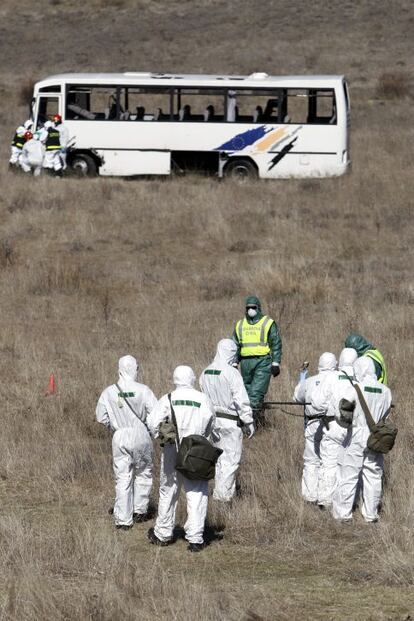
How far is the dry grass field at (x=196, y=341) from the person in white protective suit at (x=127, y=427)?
1.12 ft

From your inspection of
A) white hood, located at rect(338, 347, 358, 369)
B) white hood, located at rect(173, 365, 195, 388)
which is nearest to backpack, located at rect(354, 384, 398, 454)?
white hood, located at rect(338, 347, 358, 369)

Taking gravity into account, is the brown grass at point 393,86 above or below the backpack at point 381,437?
above

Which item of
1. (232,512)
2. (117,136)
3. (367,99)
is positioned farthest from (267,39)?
(232,512)

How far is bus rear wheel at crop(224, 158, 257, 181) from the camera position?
2808 cm

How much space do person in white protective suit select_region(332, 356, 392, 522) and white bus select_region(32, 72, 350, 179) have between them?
17774mm

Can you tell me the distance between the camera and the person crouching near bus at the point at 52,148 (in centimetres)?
2755

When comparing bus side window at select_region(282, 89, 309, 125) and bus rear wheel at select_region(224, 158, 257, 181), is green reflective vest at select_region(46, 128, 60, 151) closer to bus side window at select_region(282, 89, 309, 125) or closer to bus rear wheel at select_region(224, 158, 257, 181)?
bus rear wheel at select_region(224, 158, 257, 181)

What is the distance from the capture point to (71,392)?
15.2 meters

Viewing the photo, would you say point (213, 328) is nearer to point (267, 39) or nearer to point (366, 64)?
point (366, 64)

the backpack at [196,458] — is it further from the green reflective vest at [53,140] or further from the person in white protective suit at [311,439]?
the green reflective vest at [53,140]

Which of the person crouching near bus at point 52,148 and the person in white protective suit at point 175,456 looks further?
the person crouching near bus at point 52,148

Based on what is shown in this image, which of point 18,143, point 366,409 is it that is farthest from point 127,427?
point 18,143

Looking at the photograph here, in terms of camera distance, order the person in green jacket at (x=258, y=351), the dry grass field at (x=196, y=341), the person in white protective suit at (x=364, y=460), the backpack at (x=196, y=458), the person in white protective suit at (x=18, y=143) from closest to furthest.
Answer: the dry grass field at (x=196, y=341), the backpack at (x=196, y=458), the person in white protective suit at (x=364, y=460), the person in green jacket at (x=258, y=351), the person in white protective suit at (x=18, y=143)

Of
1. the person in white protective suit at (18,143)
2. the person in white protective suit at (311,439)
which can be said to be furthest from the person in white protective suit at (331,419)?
the person in white protective suit at (18,143)
